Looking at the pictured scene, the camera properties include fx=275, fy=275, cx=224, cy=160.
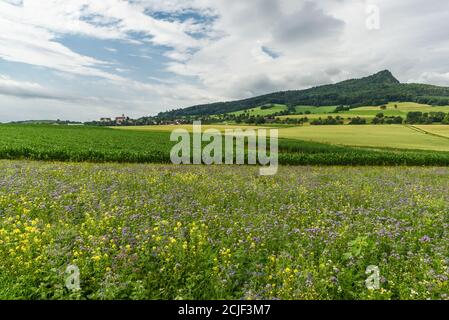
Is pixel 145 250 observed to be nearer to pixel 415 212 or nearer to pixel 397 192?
pixel 415 212

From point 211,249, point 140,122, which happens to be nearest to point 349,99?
point 140,122

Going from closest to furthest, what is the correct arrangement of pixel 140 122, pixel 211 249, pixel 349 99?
pixel 211 249 → pixel 140 122 → pixel 349 99

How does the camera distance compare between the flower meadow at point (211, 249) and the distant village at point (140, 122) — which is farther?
the distant village at point (140, 122)

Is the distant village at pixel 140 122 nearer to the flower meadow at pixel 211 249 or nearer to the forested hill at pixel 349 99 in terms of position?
the forested hill at pixel 349 99

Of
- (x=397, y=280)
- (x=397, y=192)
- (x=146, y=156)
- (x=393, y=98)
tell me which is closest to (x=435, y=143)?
(x=397, y=192)

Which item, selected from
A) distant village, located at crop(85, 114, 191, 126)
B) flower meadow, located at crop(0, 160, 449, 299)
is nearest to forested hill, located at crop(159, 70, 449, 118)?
distant village, located at crop(85, 114, 191, 126)

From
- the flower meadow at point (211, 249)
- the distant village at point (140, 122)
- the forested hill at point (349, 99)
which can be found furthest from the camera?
A: the forested hill at point (349, 99)

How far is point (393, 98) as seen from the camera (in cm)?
13275

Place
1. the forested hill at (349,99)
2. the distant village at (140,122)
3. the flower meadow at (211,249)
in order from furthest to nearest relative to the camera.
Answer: the forested hill at (349,99) < the distant village at (140,122) < the flower meadow at (211,249)

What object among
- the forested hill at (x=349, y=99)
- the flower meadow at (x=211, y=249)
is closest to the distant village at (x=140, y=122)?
the forested hill at (x=349, y=99)

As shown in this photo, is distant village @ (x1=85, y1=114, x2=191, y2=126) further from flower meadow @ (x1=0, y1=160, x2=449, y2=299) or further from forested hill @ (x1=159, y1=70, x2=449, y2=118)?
flower meadow @ (x1=0, y1=160, x2=449, y2=299)

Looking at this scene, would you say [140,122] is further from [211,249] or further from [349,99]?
A: [211,249]
